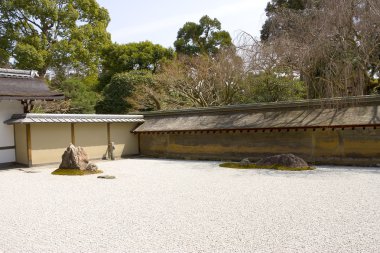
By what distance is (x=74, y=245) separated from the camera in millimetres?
3994

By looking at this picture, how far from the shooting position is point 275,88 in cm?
1571

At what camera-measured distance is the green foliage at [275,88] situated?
15398 mm

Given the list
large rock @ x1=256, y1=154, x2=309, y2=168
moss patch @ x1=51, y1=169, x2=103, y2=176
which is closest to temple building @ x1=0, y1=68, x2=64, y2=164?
moss patch @ x1=51, y1=169, x2=103, y2=176

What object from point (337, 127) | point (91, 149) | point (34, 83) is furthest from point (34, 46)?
point (337, 127)

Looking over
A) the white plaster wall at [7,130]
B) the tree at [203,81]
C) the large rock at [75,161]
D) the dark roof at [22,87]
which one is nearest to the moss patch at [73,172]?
the large rock at [75,161]

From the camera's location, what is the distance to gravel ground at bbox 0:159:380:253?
3.93m

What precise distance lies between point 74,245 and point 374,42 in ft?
34.5

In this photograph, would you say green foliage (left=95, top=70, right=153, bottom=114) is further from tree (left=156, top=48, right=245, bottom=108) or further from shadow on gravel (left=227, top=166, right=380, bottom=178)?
shadow on gravel (left=227, top=166, right=380, bottom=178)

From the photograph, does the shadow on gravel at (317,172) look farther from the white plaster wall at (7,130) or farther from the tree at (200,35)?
the tree at (200,35)

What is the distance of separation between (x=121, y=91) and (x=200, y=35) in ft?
38.9

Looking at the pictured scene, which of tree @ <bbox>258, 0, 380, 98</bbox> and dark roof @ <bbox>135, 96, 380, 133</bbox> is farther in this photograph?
tree @ <bbox>258, 0, 380, 98</bbox>

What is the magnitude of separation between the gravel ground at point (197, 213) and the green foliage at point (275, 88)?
727 centimetres

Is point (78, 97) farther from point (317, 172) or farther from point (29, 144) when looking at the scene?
point (317, 172)

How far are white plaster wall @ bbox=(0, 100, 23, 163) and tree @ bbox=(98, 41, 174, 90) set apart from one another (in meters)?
12.1
